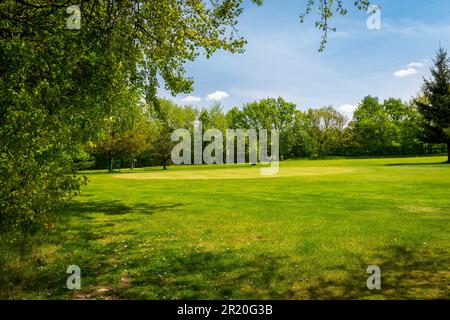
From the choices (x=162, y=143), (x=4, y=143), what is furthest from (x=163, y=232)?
(x=162, y=143)

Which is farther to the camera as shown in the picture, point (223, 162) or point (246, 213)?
point (223, 162)

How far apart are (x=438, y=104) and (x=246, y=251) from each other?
2367 inches

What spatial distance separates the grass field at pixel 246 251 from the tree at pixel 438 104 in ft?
149

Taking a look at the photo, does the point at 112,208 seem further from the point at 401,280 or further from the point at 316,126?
the point at 316,126

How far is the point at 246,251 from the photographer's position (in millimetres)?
11438

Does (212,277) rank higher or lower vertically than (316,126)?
lower

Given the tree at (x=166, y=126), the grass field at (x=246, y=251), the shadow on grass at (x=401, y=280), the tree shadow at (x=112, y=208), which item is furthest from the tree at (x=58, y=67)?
the tree at (x=166, y=126)

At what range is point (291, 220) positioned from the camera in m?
15.8

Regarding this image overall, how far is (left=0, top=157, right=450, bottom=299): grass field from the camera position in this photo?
845cm

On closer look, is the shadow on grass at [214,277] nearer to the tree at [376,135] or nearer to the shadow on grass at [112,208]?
the shadow on grass at [112,208]

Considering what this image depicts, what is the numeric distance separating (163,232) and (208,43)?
8.57 metres

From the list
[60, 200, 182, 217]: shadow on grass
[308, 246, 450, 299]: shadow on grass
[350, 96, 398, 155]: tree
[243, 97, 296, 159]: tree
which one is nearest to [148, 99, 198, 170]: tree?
[243, 97, 296, 159]: tree

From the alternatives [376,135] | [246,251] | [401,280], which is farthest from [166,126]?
[376,135]

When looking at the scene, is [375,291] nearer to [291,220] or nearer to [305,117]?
[291,220]
